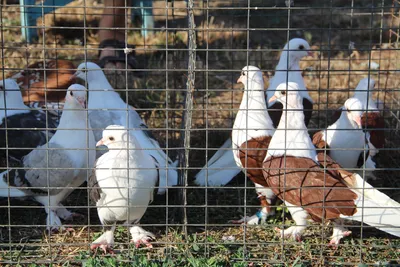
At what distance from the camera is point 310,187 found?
415 cm

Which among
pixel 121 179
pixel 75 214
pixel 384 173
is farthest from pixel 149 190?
pixel 384 173

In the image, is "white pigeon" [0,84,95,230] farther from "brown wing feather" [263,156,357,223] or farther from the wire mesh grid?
"brown wing feather" [263,156,357,223]

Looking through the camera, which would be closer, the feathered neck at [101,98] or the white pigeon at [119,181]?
the white pigeon at [119,181]

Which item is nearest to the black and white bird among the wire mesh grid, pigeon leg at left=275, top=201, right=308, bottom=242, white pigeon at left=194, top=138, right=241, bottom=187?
the wire mesh grid

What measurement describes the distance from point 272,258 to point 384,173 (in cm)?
208

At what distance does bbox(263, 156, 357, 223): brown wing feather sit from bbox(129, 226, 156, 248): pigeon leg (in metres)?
0.97

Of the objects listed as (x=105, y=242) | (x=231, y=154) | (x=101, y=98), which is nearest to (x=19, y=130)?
(x=101, y=98)

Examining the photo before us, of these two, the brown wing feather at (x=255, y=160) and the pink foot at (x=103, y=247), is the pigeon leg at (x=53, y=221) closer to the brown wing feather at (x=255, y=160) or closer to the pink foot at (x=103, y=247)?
the pink foot at (x=103, y=247)

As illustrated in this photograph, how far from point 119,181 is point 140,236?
503mm

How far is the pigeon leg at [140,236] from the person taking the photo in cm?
455

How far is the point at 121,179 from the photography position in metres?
4.38

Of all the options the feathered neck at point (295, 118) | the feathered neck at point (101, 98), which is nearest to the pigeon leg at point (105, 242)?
the feathered neck at point (295, 118)

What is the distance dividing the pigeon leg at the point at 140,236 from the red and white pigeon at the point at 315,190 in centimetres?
97

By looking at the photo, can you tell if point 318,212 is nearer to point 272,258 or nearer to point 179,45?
point 272,258
